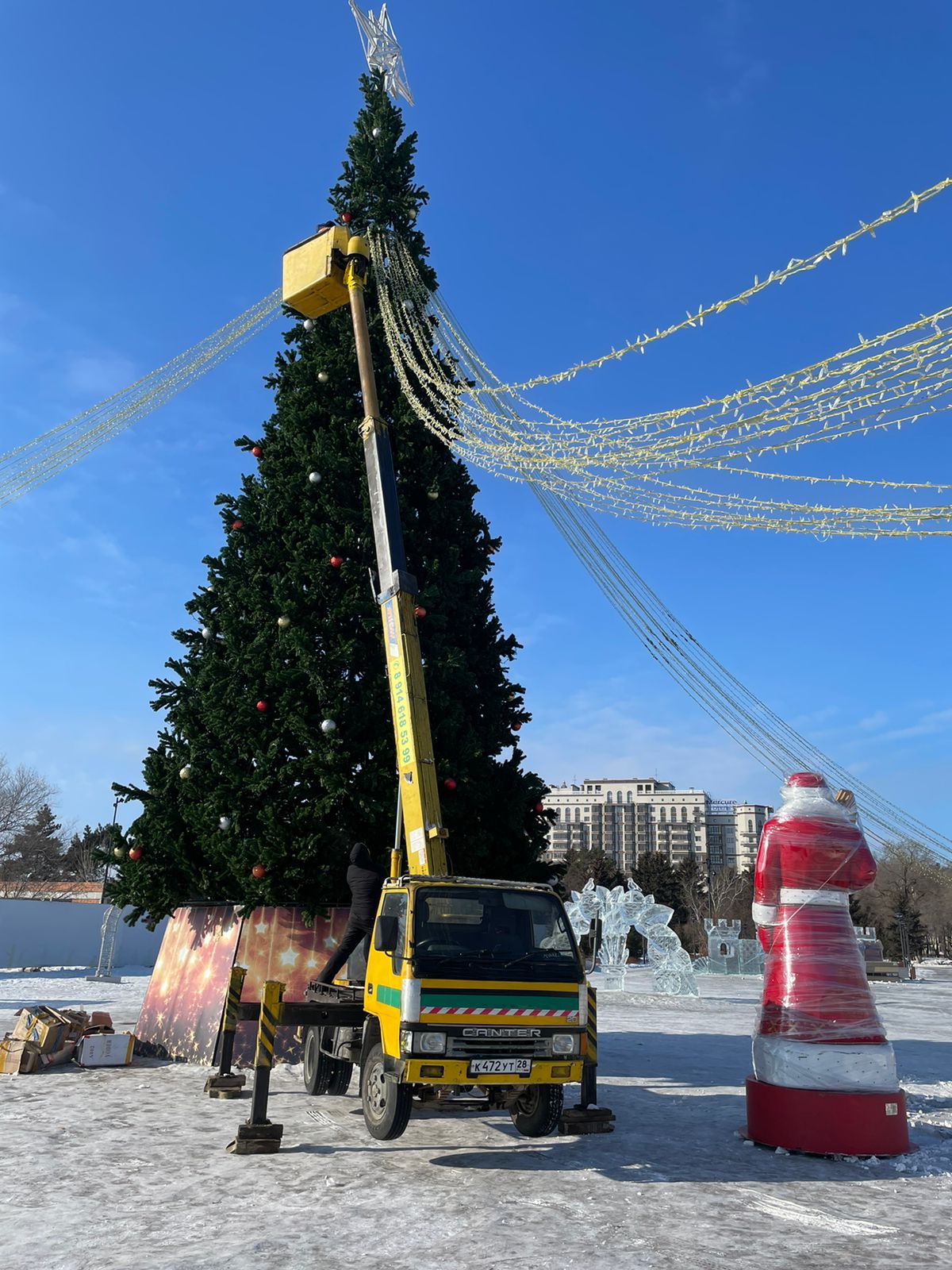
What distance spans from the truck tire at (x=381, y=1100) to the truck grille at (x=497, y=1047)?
64 cm

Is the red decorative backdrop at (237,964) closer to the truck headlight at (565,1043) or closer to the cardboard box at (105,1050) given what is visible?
the cardboard box at (105,1050)

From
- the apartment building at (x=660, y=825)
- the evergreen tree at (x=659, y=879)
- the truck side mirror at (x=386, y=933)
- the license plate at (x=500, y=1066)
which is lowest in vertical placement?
the license plate at (x=500, y=1066)

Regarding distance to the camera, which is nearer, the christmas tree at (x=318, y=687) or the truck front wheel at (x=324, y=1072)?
the truck front wheel at (x=324, y=1072)

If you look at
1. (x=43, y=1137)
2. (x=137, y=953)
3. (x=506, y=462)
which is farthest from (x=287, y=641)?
(x=137, y=953)

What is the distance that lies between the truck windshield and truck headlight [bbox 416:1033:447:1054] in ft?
1.63

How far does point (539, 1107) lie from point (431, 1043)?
1.45 metres

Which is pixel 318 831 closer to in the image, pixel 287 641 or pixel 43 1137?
pixel 287 641

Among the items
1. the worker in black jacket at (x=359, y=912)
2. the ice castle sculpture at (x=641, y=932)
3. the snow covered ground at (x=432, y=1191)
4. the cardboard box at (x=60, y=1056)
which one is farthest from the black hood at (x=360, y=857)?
the ice castle sculpture at (x=641, y=932)

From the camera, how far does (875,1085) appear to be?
7.97m

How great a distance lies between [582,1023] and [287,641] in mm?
6384

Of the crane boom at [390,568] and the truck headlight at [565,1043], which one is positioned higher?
the crane boom at [390,568]

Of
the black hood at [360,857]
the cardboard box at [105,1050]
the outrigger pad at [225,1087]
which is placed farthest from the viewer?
the cardboard box at [105,1050]

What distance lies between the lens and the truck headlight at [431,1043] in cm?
727

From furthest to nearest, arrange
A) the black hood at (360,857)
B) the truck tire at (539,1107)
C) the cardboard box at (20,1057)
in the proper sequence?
the cardboard box at (20,1057) < the black hood at (360,857) < the truck tire at (539,1107)
